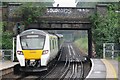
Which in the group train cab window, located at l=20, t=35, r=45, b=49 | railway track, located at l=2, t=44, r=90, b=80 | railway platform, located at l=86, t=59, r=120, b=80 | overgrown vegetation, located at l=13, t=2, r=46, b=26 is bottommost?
railway track, located at l=2, t=44, r=90, b=80

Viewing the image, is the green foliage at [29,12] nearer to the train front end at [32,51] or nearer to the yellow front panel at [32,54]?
the train front end at [32,51]

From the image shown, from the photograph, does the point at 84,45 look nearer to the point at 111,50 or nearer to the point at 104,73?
the point at 111,50

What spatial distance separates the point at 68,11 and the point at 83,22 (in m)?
1.75

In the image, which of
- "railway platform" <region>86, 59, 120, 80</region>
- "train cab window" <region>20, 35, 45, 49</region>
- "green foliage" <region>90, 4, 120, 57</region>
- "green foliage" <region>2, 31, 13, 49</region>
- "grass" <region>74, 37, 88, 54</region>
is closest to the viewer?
"railway platform" <region>86, 59, 120, 80</region>

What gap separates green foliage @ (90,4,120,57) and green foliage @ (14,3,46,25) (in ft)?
16.0

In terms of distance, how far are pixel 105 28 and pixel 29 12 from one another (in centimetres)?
734

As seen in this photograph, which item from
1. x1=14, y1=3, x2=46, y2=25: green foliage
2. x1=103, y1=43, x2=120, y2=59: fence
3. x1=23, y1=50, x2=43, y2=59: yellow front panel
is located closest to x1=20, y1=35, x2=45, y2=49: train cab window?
x1=23, y1=50, x2=43, y2=59: yellow front panel

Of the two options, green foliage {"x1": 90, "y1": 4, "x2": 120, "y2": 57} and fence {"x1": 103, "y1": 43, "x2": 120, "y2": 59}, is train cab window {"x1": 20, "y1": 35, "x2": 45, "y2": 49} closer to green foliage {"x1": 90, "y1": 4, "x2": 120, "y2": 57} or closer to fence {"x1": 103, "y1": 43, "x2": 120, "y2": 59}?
green foliage {"x1": 90, "y1": 4, "x2": 120, "y2": 57}

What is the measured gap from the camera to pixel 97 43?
32.4 m

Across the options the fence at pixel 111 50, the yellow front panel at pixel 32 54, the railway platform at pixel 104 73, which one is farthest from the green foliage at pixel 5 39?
the railway platform at pixel 104 73

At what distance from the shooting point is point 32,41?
2200 centimetres

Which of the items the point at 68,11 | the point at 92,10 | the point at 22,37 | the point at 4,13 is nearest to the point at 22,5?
the point at 4,13

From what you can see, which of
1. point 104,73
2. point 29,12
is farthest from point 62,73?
point 29,12

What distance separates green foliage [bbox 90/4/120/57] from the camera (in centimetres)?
2895
